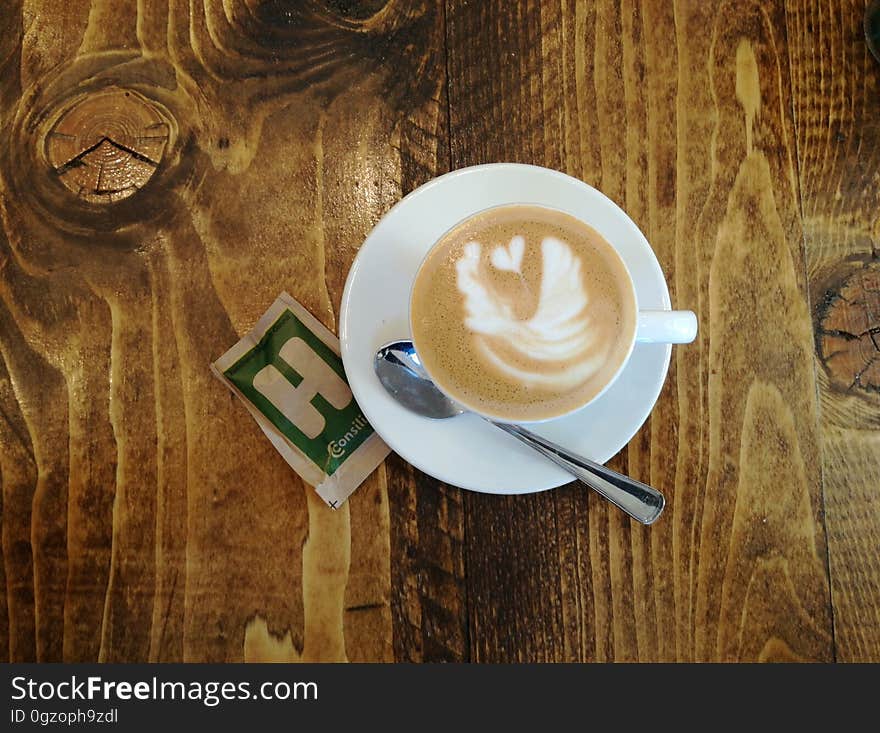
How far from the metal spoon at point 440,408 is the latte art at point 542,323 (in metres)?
0.09

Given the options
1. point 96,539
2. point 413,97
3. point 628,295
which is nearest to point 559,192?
point 628,295

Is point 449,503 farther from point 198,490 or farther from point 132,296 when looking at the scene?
point 132,296

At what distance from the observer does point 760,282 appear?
1.06m

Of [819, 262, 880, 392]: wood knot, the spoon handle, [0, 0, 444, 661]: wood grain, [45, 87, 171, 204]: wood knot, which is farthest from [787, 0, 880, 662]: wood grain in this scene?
[45, 87, 171, 204]: wood knot

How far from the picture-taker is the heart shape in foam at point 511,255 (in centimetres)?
88

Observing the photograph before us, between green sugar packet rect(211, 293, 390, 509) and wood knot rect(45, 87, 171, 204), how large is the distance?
0.93ft

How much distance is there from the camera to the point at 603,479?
0.92m

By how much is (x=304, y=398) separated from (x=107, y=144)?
463 millimetres

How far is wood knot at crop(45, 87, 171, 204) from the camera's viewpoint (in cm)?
108

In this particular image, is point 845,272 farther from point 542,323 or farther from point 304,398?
point 304,398

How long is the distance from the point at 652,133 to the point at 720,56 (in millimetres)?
152

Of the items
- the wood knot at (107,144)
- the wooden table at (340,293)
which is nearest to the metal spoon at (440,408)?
the wooden table at (340,293)

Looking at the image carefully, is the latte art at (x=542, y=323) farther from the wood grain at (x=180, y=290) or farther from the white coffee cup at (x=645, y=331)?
the wood grain at (x=180, y=290)

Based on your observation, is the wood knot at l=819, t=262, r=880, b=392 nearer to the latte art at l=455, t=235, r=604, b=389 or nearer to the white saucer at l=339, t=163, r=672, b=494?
the white saucer at l=339, t=163, r=672, b=494
